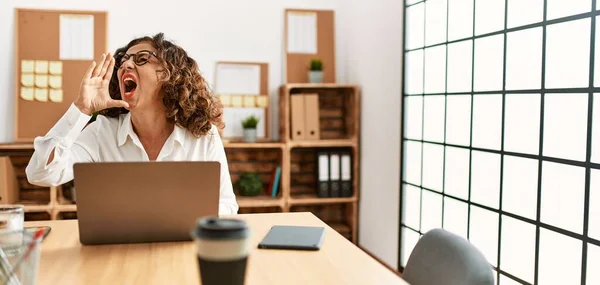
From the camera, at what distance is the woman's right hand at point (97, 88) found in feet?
6.23

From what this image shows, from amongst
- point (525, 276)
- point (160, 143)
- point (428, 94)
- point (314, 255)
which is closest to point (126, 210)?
point (314, 255)

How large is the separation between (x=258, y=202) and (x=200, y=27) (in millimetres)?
1382

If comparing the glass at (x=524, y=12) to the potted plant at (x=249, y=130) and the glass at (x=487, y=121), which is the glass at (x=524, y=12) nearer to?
the glass at (x=487, y=121)

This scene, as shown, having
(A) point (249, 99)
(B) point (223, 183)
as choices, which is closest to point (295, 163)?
(A) point (249, 99)

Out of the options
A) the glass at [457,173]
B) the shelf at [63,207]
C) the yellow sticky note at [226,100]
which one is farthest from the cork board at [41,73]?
the glass at [457,173]

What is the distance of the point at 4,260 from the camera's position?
37.4 inches

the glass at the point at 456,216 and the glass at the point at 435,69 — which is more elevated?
the glass at the point at 435,69

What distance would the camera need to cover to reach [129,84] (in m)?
2.18

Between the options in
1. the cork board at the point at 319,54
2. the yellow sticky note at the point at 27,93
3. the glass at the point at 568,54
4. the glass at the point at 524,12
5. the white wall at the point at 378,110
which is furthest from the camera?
the cork board at the point at 319,54

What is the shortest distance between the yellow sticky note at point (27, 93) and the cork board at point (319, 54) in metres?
1.83

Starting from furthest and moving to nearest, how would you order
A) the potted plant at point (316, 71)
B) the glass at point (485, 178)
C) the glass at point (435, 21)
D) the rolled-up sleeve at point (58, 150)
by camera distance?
the potted plant at point (316, 71) < the glass at point (435, 21) < the glass at point (485, 178) < the rolled-up sleeve at point (58, 150)

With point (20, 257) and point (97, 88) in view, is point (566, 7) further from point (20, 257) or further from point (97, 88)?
point (20, 257)

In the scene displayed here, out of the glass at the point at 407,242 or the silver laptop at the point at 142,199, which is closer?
the silver laptop at the point at 142,199

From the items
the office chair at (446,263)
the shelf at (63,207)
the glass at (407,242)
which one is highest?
the office chair at (446,263)
